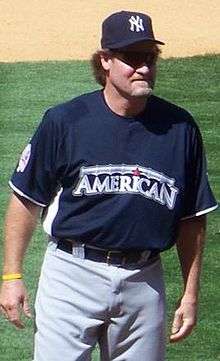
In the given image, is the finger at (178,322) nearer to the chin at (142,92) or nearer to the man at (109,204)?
the man at (109,204)

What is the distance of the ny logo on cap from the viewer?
4750 millimetres

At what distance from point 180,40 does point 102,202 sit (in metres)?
12.2

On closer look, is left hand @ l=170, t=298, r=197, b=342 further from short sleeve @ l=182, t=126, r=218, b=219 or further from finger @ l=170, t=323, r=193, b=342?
short sleeve @ l=182, t=126, r=218, b=219

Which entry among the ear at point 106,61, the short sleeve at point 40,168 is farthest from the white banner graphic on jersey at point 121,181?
the ear at point 106,61

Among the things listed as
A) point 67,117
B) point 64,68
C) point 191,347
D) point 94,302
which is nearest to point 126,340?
point 94,302

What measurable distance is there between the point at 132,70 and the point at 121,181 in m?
0.40

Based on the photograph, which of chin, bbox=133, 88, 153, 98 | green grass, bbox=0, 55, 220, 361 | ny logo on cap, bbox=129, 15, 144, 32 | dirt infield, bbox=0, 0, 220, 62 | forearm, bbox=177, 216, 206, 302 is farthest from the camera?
dirt infield, bbox=0, 0, 220, 62

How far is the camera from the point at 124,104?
186 inches

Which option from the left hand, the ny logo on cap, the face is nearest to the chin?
the face

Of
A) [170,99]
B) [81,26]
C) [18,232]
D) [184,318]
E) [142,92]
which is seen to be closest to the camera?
→ [142,92]

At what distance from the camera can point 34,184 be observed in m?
4.80

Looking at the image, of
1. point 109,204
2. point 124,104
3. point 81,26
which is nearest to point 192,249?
point 109,204

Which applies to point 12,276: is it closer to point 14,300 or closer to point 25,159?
point 14,300

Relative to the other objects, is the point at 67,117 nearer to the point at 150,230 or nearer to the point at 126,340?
the point at 150,230
